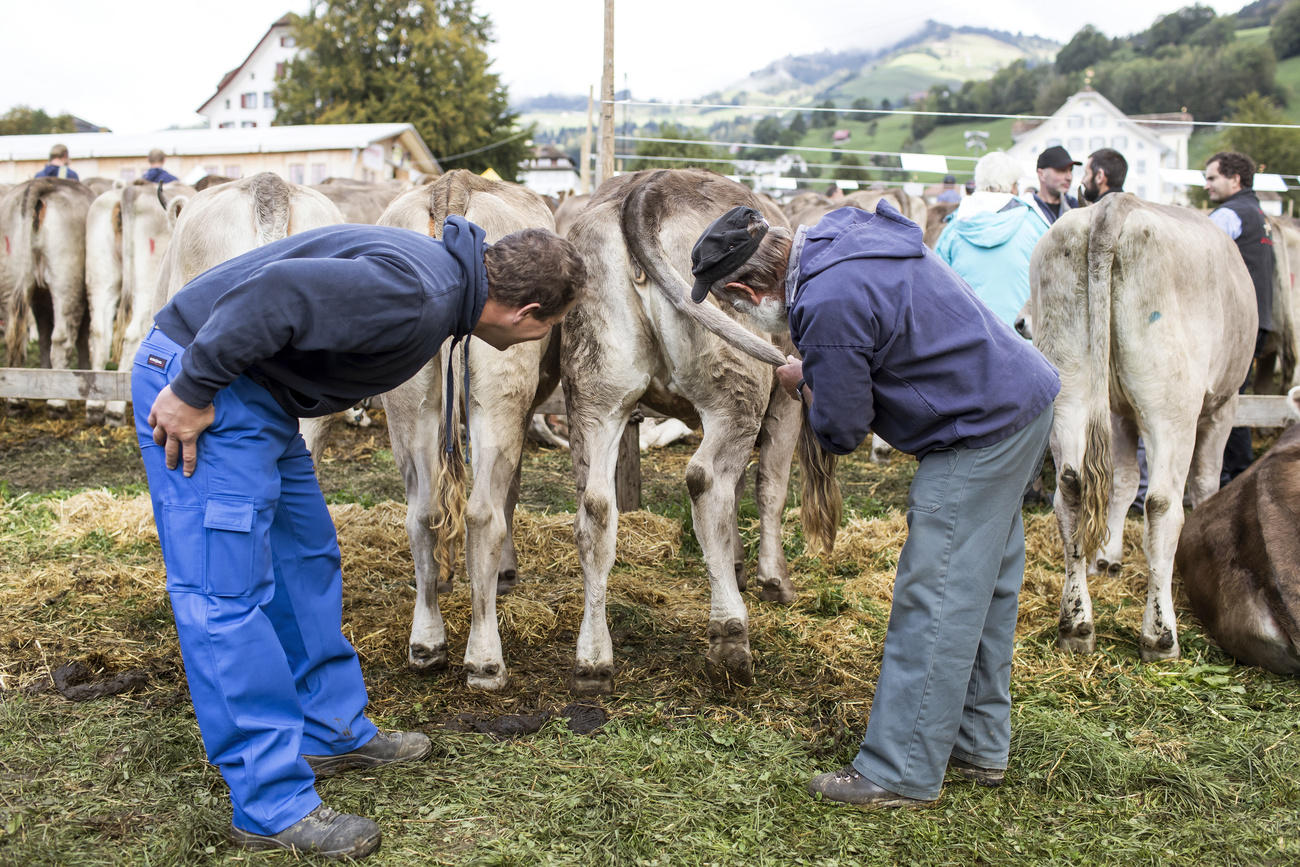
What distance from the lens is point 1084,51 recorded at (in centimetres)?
12638

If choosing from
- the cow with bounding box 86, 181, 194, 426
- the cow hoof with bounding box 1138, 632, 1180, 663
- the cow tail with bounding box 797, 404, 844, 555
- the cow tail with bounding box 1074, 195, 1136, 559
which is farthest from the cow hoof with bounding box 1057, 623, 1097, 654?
the cow with bounding box 86, 181, 194, 426

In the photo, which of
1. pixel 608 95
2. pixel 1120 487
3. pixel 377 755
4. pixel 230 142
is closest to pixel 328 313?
pixel 377 755

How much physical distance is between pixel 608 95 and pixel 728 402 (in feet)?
33.5

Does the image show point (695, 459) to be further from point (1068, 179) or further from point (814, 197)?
point (814, 197)

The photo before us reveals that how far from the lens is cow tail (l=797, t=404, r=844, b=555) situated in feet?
14.1

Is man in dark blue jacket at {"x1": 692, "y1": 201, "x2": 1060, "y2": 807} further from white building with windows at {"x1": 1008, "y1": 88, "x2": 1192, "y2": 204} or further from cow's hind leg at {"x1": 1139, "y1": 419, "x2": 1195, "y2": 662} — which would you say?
white building with windows at {"x1": 1008, "y1": 88, "x2": 1192, "y2": 204}

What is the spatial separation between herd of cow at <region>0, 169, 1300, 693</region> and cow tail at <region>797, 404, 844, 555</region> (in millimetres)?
13

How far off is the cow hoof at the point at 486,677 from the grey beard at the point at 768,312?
182 centimetres

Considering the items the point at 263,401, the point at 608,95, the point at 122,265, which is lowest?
the point at 263,401

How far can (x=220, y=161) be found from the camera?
108ft

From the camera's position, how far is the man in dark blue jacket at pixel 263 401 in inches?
108

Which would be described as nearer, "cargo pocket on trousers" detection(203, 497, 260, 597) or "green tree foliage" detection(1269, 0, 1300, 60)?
"cargo pocket on trousers" detection(203, 497, 260, 597)

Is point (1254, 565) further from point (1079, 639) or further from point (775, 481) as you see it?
point (775, 481)

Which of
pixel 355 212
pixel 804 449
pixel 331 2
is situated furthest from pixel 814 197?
pixel 331 2
